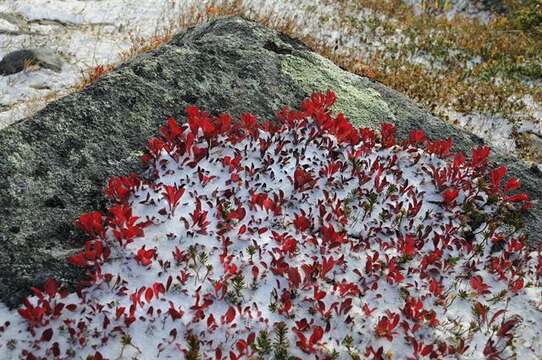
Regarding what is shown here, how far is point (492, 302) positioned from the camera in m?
4.25

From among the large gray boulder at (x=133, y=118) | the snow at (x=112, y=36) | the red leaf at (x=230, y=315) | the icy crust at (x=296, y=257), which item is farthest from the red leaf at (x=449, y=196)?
the snow at (x=112, y=36)

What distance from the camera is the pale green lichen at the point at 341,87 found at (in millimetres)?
6113

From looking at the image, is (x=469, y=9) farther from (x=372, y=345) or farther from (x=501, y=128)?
(x=372, y=345)

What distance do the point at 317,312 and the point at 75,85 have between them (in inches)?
244

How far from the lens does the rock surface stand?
26.8ft

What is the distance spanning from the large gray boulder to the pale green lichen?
0.02m

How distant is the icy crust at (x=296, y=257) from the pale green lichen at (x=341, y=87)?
59cm

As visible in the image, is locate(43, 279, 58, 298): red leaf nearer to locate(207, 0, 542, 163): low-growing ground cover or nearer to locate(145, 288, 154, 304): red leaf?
locate(145, 288, 154, 304): red leaf

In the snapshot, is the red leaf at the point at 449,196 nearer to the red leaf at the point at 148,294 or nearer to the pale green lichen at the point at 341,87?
the pale green lichen at the point at 341,87

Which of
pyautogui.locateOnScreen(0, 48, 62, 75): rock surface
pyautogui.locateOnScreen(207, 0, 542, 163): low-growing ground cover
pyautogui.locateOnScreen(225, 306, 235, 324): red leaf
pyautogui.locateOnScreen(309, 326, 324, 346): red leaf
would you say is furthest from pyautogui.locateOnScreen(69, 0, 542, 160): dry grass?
pyautogui.locateOnScreen(309, 326, 324, 346): red leaf

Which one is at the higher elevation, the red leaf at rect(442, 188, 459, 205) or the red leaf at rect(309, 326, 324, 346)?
the red leaf at rect(442, 188, 459, 205)

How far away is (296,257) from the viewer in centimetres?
428

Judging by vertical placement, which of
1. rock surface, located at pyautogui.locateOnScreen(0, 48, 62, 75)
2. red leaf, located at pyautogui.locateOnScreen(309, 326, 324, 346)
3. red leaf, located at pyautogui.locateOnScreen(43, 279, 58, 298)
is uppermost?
red leaf, located at pyautogui.locateOnScreen(309, 326, 324, 346)

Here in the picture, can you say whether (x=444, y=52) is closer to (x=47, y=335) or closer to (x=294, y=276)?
(x=294, y=276)
